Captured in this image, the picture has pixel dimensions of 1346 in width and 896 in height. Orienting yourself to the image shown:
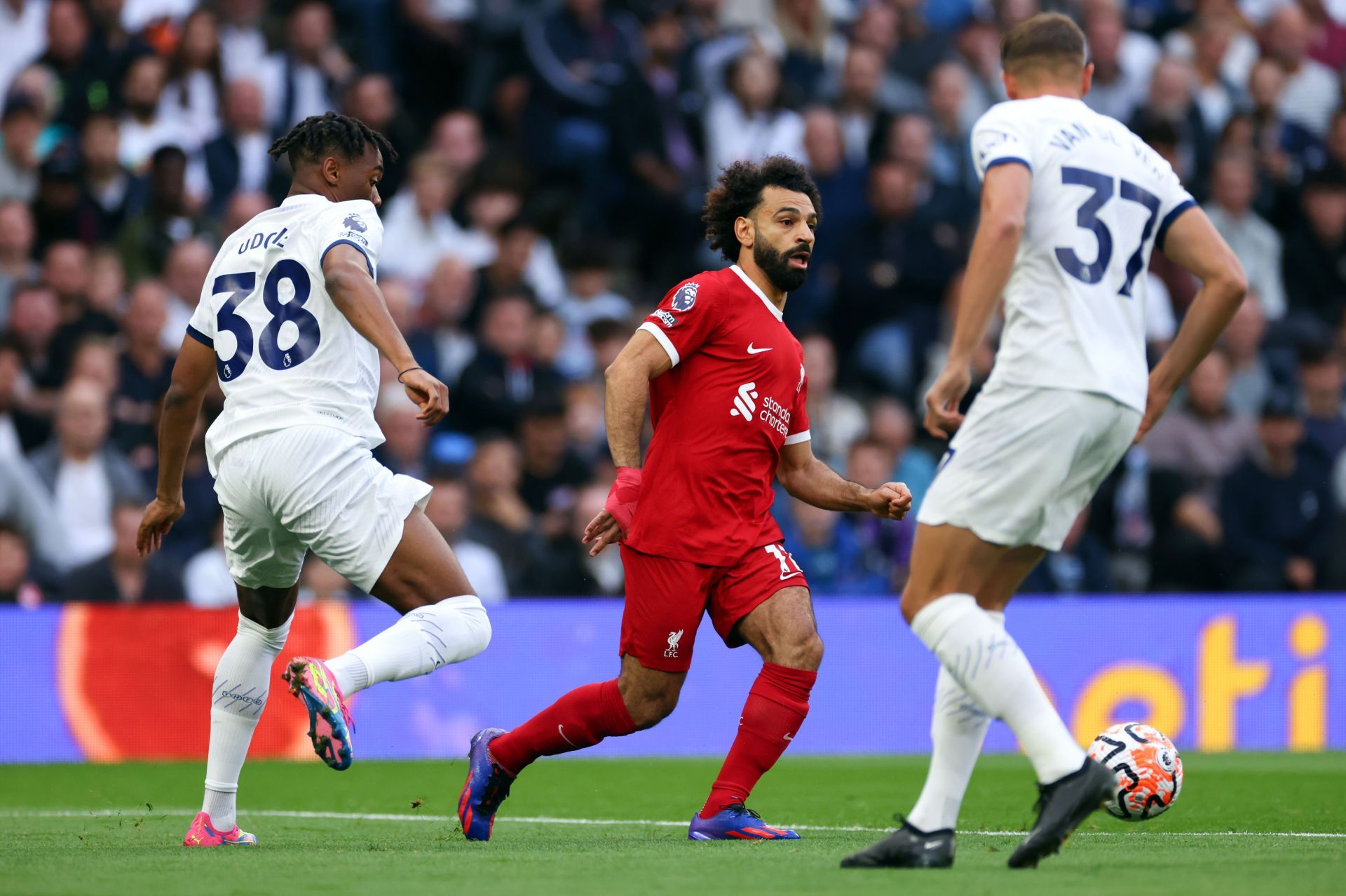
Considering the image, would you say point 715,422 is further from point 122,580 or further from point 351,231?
point 122,580

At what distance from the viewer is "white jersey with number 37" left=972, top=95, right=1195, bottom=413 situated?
5.03 m

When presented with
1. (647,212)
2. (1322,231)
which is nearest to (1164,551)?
(1322,231)

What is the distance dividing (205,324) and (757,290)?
2.03 metres

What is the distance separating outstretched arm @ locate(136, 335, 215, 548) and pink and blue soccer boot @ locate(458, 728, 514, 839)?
1393mm

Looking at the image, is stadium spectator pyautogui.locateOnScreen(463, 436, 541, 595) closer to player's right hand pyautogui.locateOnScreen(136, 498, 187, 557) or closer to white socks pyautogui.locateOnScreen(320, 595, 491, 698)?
player's right hand pyautogui.locateOnScreen(136, 498, 187, 557)

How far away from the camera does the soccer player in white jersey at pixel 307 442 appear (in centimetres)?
582

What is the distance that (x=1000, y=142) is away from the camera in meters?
5.03

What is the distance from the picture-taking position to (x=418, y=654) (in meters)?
5.83

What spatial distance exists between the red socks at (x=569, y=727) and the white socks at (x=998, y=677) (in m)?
1.71

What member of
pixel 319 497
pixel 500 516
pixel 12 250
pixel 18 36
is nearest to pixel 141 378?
pixel 12 250

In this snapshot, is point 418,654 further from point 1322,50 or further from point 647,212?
point 1322,50

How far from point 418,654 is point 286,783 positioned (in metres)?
4.31

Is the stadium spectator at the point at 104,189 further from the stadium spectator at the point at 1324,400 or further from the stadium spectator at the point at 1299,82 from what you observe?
the stadium spectator at the point at 1299,82

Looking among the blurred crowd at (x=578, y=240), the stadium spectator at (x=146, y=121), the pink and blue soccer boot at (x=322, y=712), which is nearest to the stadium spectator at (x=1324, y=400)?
the blurred crowd at (x=578, y=240)
